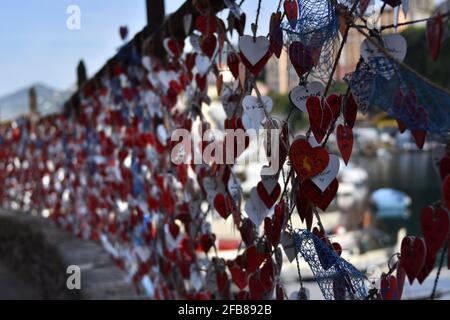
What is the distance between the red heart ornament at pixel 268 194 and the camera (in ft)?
4.54

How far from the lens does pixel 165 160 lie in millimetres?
2461

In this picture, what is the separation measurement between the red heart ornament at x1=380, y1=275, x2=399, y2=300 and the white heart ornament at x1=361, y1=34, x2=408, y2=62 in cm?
43

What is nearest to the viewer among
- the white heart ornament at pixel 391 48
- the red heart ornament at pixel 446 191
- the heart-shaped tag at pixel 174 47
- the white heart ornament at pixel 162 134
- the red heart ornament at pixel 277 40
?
the red heart ornament at pixel 446 191

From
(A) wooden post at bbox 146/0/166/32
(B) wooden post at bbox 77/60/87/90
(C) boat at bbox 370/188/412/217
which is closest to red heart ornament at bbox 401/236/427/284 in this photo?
(A) wooden post at bbox 146/0/166/32

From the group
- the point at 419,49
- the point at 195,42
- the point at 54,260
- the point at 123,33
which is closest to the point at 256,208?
the point at 195,42

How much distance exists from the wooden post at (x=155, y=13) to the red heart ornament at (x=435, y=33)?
1.69 meters

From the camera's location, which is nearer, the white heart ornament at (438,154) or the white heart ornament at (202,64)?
the white heart ornament at (438,154)

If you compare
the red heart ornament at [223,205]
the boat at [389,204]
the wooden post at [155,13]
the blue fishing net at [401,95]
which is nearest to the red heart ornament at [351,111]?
the blue fishing net at [401,95]

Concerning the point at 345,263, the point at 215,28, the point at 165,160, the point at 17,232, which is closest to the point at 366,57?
the point at 345,263

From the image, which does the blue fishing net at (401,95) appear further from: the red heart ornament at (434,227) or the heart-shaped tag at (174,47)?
the heart-shaped tag at (174,47)

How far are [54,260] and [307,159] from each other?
3308mm

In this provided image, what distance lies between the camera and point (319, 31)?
1171mm

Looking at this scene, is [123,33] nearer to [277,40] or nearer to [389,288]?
[277,40]

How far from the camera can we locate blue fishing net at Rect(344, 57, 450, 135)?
107cm
